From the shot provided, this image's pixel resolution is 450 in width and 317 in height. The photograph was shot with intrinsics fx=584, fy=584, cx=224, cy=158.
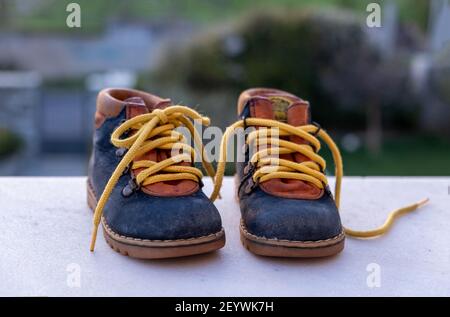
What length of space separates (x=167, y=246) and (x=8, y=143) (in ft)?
14.3

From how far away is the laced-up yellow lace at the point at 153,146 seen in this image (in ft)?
2.74

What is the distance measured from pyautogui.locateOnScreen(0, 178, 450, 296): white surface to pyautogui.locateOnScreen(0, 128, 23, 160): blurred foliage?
12.9 feet

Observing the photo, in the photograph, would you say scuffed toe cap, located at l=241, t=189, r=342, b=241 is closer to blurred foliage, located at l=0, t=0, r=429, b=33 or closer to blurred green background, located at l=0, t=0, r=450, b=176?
blurred green background, located at l=0, t=0, r=450, b=176

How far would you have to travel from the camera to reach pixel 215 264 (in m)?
0.80

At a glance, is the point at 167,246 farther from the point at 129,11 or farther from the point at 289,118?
the point at 129,11

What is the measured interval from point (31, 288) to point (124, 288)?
0.11 m

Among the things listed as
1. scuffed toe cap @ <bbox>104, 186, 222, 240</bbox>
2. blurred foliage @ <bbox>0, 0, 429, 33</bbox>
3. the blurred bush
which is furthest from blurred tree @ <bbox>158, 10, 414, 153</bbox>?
scuffed toe cap @ <bbox>104, 186, 222, 240</bbox>

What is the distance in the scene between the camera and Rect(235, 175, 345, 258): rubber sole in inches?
30.9

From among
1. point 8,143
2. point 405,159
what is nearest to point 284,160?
point 8,143

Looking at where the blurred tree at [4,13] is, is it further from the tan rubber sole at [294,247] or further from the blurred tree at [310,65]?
the tan rubber sole at [294,247]
